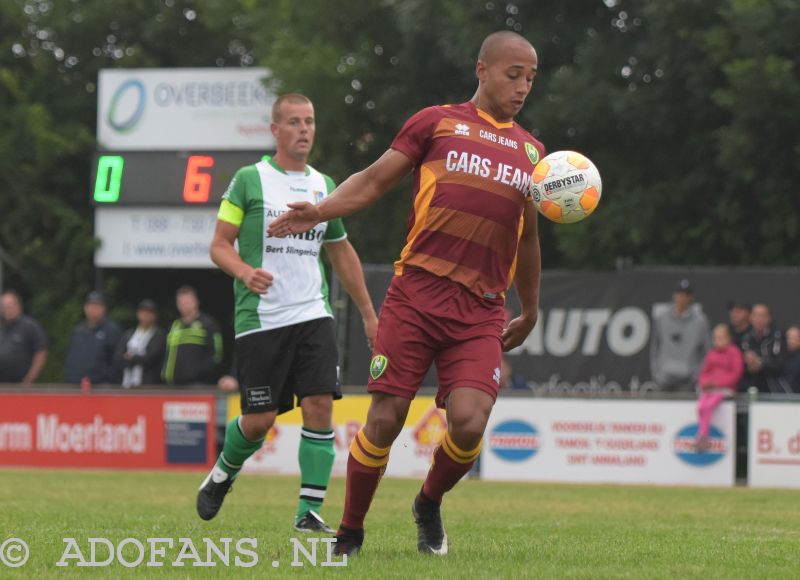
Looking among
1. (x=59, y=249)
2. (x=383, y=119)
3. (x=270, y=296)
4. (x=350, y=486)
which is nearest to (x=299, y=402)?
(x=270, y=296)

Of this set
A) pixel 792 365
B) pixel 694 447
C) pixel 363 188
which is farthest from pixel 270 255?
pixel 792 365

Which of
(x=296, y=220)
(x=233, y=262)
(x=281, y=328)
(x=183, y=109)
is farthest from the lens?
(x=183, y=109)

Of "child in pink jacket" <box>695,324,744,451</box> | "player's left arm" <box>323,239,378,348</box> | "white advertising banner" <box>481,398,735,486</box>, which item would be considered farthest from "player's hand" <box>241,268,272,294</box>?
"child in pink jacket" <box>695,324,744,451</box>

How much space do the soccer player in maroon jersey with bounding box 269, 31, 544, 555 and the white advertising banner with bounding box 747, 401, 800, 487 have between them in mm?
10538

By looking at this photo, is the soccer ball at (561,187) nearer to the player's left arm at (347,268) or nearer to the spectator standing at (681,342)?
the player's left arm at (347,268)

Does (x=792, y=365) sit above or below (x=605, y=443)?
above

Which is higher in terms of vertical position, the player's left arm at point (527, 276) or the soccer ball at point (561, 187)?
the soccer ball at point (561, 187)

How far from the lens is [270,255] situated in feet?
29.4

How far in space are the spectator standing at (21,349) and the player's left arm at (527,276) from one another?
43.8 ft

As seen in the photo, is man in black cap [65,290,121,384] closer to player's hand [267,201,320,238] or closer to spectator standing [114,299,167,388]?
spectator standing [114,299,167,388]

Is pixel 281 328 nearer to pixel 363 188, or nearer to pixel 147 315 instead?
pixel 363 188

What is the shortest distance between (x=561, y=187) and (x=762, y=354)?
37.3 ft

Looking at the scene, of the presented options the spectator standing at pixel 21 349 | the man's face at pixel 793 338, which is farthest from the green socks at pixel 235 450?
the spectator standing at pixel 21 349

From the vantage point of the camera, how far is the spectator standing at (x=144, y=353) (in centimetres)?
1973
